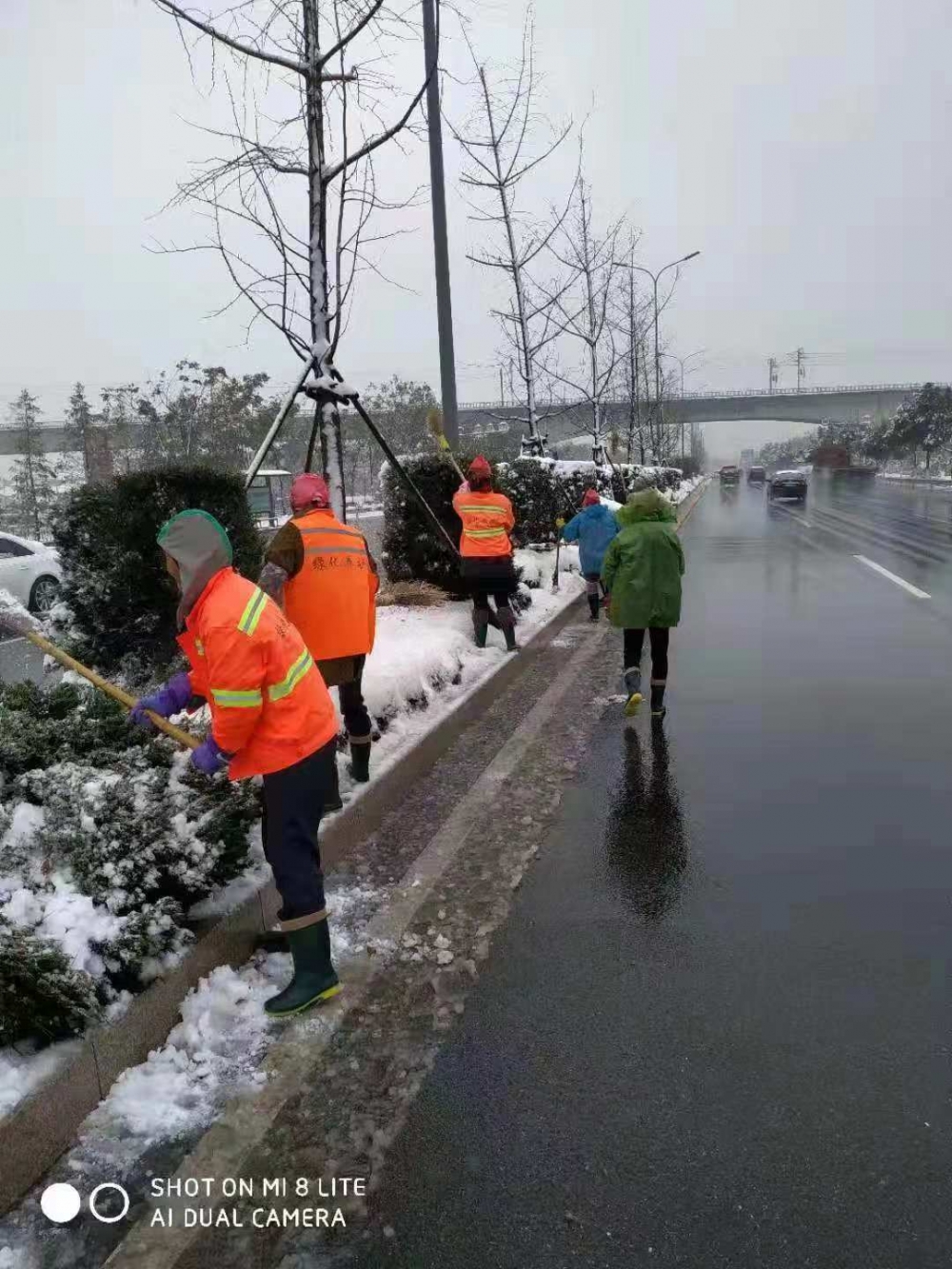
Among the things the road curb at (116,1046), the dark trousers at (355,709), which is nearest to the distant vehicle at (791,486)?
the dark trousers at (355,709)

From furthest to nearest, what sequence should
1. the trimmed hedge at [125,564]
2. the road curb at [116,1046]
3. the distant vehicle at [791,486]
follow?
1. the distant vehicle at [791,486]
2. the trimmed hedge at [125,564]
3. the road curb at [116,1046]

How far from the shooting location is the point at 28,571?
13.2 m

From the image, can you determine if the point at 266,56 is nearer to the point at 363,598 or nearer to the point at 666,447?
the point at 363,598

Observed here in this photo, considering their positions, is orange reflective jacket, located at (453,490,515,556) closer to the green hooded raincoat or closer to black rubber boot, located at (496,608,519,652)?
black rubber boot, located at (496,608,519,652)

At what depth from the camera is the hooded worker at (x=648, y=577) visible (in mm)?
6105

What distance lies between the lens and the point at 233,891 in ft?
10.9

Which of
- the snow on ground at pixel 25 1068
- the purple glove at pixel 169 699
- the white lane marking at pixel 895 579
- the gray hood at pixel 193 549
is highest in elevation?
the gray hood at pixel 193 549

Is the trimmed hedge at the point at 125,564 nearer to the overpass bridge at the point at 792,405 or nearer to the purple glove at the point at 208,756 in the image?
the purple glove at the point at 208,756

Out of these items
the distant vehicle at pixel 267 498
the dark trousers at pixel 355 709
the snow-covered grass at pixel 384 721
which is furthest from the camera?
the distant vehicle at pixel 267 498

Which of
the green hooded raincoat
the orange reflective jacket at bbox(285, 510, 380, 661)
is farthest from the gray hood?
the green hooded raincoat

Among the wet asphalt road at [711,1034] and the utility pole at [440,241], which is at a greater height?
the utility pole at [440,241]

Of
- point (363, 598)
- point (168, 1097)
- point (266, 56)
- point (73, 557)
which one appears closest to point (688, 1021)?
point (168, 1097)

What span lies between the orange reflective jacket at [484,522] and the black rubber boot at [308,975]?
488 cm

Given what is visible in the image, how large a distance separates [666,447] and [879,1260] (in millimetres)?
56804
